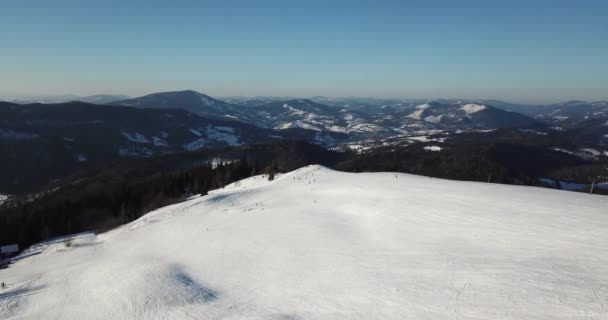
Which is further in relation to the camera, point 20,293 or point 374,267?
point 20,293

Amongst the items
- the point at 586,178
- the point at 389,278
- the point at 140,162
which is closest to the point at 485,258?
the point at 389,278

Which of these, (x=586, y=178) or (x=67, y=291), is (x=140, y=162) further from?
(x=586, y=178)

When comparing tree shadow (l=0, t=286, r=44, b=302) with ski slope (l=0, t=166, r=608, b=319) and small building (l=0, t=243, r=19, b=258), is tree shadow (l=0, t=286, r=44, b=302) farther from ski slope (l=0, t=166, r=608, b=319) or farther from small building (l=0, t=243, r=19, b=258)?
small building (l=0, t=243, r=19, b=258)

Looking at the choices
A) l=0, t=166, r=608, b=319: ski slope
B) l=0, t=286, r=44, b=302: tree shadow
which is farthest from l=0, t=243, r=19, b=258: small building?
l=0, t=286, r=44, b=302: tree shadow

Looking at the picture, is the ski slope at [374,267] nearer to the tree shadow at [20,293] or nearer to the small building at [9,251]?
the tree shadow at [20,293]

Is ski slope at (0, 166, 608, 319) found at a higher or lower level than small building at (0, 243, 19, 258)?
higher

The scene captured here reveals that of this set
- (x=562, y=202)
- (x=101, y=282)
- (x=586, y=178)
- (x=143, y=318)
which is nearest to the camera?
(x=143, y=318)

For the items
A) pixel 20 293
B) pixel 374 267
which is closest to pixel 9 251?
pixel 20 293

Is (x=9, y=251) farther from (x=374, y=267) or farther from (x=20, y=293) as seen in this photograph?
(x=374, y=267)

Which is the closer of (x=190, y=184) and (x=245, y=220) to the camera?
(x=245, y=220)
